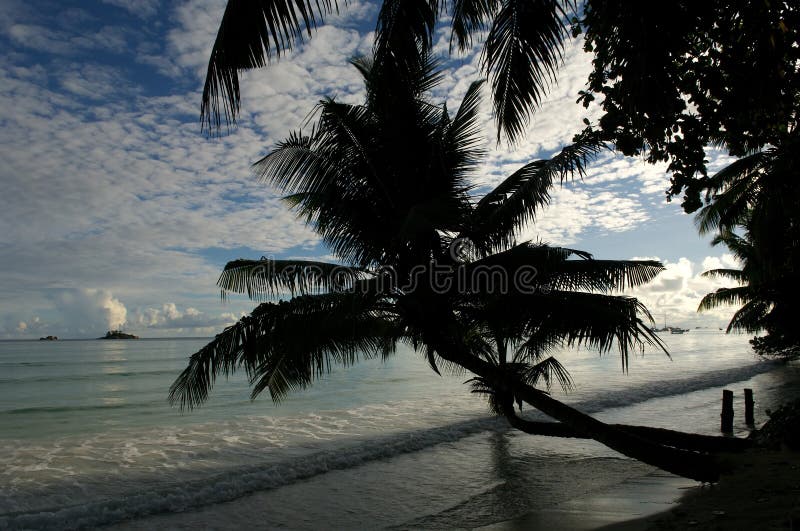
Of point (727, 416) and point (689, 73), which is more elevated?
point (689, 73)

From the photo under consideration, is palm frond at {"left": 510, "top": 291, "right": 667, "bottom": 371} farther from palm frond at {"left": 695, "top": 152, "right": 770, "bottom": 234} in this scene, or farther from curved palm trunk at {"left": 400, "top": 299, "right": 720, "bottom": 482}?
palm frond at {"left": 695, "top": 152, "right": 770, "bottom": 234}

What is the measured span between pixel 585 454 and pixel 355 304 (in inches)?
309

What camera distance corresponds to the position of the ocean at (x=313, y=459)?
27.6 feet

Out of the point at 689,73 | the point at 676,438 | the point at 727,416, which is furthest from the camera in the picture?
the point at 727,416

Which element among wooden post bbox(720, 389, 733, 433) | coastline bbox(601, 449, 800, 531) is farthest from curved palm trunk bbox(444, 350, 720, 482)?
wooden post bbox(720, 389, 733, 433)

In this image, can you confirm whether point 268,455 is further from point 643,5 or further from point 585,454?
point 643,5

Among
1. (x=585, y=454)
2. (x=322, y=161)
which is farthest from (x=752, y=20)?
(x=585, y=454)

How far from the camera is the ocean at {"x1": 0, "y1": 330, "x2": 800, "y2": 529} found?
8.40 meters

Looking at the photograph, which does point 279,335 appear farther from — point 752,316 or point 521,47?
point 752,316

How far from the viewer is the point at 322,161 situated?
7621 millimetres

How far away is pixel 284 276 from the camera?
7105mm

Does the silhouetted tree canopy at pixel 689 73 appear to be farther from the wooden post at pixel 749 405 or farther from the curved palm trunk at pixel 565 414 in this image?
the wooden post at pixel 749 405

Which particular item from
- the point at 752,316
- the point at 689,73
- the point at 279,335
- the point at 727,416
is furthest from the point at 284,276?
the point at 752,316

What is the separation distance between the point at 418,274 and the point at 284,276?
1.85 m
